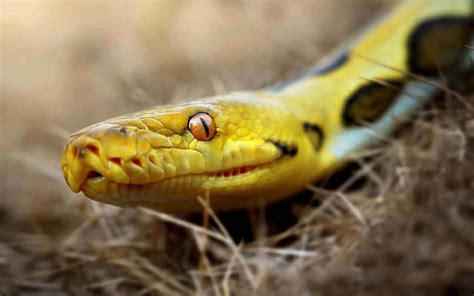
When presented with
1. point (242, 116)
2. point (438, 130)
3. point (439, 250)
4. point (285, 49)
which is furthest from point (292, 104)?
point (285, 49)

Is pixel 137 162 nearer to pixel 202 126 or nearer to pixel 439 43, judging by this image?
pixel 202 126

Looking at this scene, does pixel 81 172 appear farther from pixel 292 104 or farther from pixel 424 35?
pixel 424 35

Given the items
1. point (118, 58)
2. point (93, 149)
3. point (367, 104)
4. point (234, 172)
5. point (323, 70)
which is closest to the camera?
point (93, 149)

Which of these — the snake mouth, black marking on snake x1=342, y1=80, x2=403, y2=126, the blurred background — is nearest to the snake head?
the snake mouth

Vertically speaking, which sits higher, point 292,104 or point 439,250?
point 292,104

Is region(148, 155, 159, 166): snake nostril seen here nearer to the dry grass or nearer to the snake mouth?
the snake mouth

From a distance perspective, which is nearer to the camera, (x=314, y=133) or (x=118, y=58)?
(x=314, y=133)

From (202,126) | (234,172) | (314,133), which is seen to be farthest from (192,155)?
(314,133)
